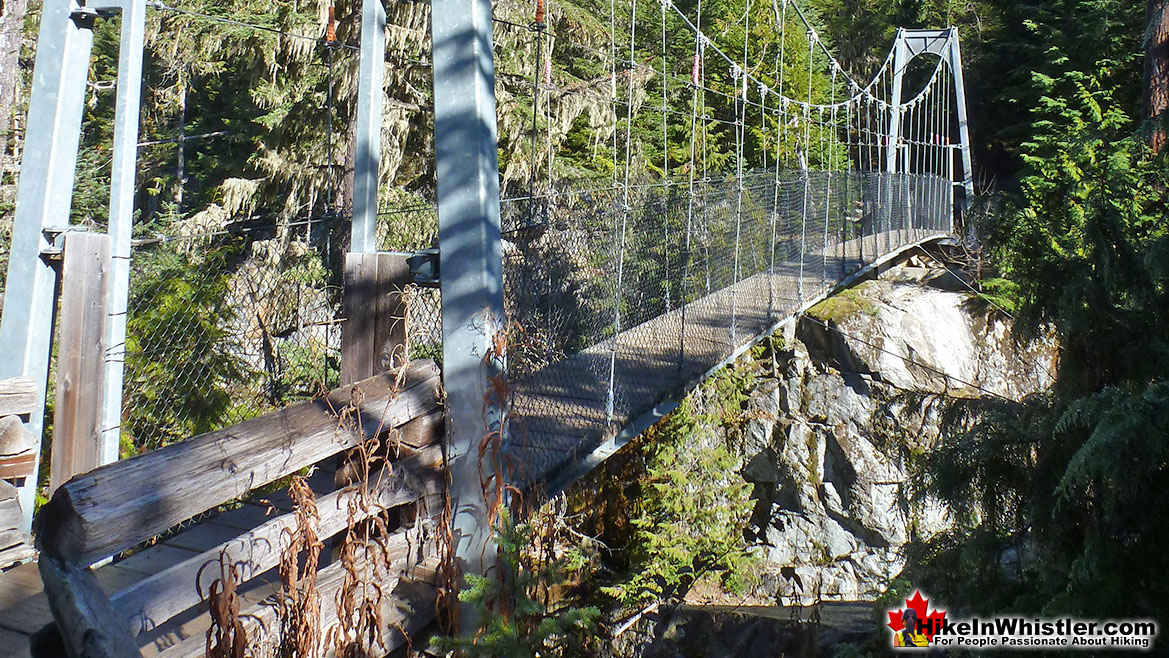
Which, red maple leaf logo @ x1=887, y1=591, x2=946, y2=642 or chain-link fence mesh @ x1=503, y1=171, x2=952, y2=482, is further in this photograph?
chain-link fence mesh @ x1=503, y1=171, x2=952, y2=482

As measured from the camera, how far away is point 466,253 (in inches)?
82.7

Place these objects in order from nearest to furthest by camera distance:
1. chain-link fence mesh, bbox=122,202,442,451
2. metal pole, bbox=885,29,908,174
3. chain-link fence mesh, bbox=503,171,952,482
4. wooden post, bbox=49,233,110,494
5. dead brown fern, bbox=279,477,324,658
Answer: dead brown fern, bbox=279,477,324,658
wooden post, bbox=49,233,110,494
chain-link fence mesh, bbox=503,171,952,482
chain-link fence mesh, bbox=122,202,442,451
metal pole, bbox=885,29,908,174

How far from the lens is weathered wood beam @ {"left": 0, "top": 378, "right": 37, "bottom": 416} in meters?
2.26

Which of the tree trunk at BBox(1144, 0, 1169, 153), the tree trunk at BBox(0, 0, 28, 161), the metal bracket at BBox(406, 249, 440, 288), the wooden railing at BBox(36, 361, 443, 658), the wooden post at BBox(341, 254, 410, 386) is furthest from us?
the tree trunk at BBox(1144, 0, 1169, 153)

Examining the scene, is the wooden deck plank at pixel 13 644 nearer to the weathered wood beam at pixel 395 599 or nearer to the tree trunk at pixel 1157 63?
the weathered wood beam at pixel 395 599

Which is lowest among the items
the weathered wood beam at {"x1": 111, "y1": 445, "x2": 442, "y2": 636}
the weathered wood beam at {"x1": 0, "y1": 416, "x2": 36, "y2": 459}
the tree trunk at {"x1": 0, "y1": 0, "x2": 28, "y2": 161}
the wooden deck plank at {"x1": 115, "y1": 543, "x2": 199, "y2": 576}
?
the wooden deck plank at {"x1": 115, "y1": 543, "x2": 199, "y2": 576}

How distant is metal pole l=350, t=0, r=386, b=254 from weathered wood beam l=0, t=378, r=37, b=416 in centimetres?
90

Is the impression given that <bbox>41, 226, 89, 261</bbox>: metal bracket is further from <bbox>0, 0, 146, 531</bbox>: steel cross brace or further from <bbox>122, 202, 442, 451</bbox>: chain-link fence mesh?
<bbox>122, 202, 442, 451</bbox>: chain-link fence mesh

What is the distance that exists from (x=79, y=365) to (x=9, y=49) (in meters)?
2.60

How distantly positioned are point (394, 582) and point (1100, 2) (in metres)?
15.3

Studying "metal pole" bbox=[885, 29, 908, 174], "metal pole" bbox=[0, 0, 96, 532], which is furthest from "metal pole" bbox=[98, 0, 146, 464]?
"metal pole" bbox=[885, 29, 908, 174]

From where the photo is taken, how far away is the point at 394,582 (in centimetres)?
199

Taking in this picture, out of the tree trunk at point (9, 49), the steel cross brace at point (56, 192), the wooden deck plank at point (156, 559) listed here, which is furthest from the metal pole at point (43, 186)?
the tree trunk at point (9, 49)

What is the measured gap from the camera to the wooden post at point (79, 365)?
2.48 meters
